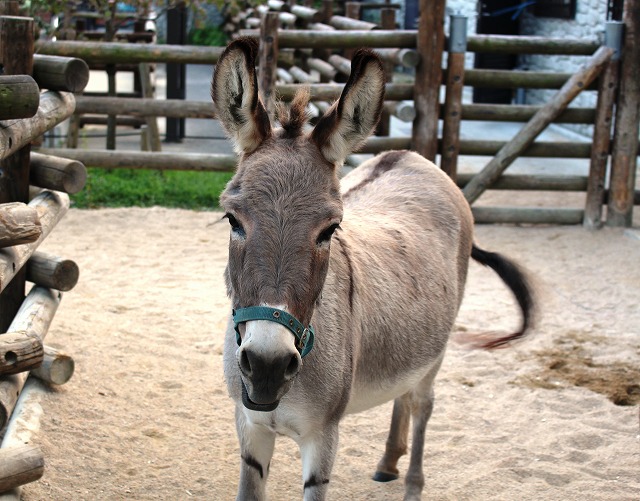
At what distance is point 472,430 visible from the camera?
454cm

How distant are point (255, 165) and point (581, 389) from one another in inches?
126

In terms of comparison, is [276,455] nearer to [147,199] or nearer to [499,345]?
[499,345]

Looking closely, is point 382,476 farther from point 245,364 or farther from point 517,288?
point 245,364

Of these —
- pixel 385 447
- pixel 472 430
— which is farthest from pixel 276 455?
pixel 472 430

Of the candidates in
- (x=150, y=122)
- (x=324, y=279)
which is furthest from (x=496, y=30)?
(x=324, y=279)

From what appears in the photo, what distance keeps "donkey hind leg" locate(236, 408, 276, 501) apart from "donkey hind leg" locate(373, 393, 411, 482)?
108 cm

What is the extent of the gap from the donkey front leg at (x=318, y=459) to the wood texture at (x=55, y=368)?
2.02 meters

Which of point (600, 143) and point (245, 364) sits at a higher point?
point (245, 364)

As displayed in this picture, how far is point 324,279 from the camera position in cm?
265

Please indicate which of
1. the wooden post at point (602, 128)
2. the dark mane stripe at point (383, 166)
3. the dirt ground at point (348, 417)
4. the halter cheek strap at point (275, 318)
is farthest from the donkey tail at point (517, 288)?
the wooden post at point (602, 128)

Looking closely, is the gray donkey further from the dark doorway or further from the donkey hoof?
the dark doorway

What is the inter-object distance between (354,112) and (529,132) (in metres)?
6.31

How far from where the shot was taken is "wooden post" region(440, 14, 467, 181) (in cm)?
831

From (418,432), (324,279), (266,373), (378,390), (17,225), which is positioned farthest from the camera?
(418,432)
